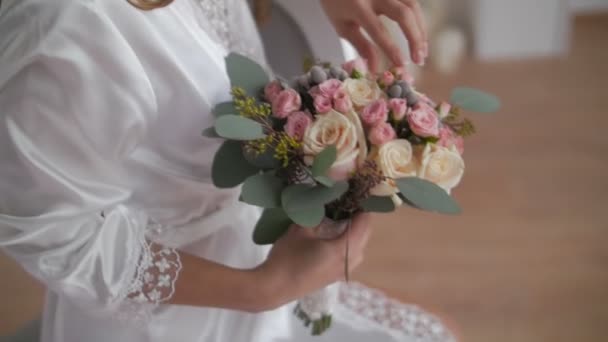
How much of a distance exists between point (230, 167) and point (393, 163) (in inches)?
8.4

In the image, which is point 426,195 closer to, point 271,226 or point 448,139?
point 448,139

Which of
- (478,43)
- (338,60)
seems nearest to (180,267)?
(338,60)

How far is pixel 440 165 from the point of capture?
78cm

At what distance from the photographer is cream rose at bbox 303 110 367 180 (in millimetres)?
756

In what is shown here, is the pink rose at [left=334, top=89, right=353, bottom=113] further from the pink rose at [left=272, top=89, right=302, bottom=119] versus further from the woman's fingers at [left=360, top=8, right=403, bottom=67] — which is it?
the woman's fingers at [left=360, top=8, right=403, bottom=67]

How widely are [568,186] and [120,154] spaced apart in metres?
2.11

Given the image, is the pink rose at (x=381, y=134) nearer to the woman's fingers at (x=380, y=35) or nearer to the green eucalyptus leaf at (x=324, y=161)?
the green eucalyptus leaf at (x=324, y=161)

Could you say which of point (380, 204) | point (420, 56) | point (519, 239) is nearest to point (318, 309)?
point (380, 204)

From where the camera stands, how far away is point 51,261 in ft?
2.53

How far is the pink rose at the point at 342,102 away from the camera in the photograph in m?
0.78

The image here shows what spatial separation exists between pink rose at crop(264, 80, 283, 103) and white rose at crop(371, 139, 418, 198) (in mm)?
155

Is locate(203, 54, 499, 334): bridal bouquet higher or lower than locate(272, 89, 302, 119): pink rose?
lower

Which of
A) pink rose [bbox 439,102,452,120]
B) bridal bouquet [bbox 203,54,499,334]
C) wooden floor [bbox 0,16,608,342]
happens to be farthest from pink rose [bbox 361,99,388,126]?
wooden floor [bbox 0,16,608,342]

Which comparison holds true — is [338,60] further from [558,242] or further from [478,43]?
[478,43]
